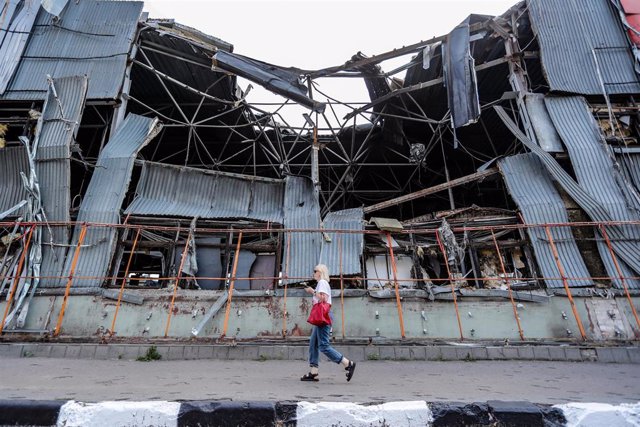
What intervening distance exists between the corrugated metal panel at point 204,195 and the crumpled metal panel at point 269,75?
10.4 ft

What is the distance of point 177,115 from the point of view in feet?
50.5

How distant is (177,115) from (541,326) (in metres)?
15.6

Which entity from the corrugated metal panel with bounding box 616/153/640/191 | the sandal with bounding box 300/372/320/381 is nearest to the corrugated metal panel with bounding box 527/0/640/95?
the corrugated metal panel with bounding box 616/153/640/191

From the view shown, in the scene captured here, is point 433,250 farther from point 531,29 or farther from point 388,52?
point 531,29

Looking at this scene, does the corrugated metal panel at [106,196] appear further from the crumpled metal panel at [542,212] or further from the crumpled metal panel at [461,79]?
the crumpled metal panel at [542,212]

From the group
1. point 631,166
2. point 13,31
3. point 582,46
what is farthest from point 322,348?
point 13,31

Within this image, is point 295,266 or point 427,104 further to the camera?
point 427,104

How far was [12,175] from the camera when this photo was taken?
10.6 metres

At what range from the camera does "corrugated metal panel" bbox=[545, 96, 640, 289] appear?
931 centimetres

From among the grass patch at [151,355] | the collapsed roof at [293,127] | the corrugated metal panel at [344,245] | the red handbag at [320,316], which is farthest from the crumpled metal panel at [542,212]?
the grass patch at [151,355]

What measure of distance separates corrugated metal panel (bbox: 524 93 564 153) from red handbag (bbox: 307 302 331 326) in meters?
9.67

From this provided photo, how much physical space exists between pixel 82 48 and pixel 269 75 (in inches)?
277

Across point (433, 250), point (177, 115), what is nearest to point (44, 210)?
point (177, 115)

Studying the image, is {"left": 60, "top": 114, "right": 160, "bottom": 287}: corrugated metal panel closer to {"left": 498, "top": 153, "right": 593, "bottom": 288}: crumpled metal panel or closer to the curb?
the curb
